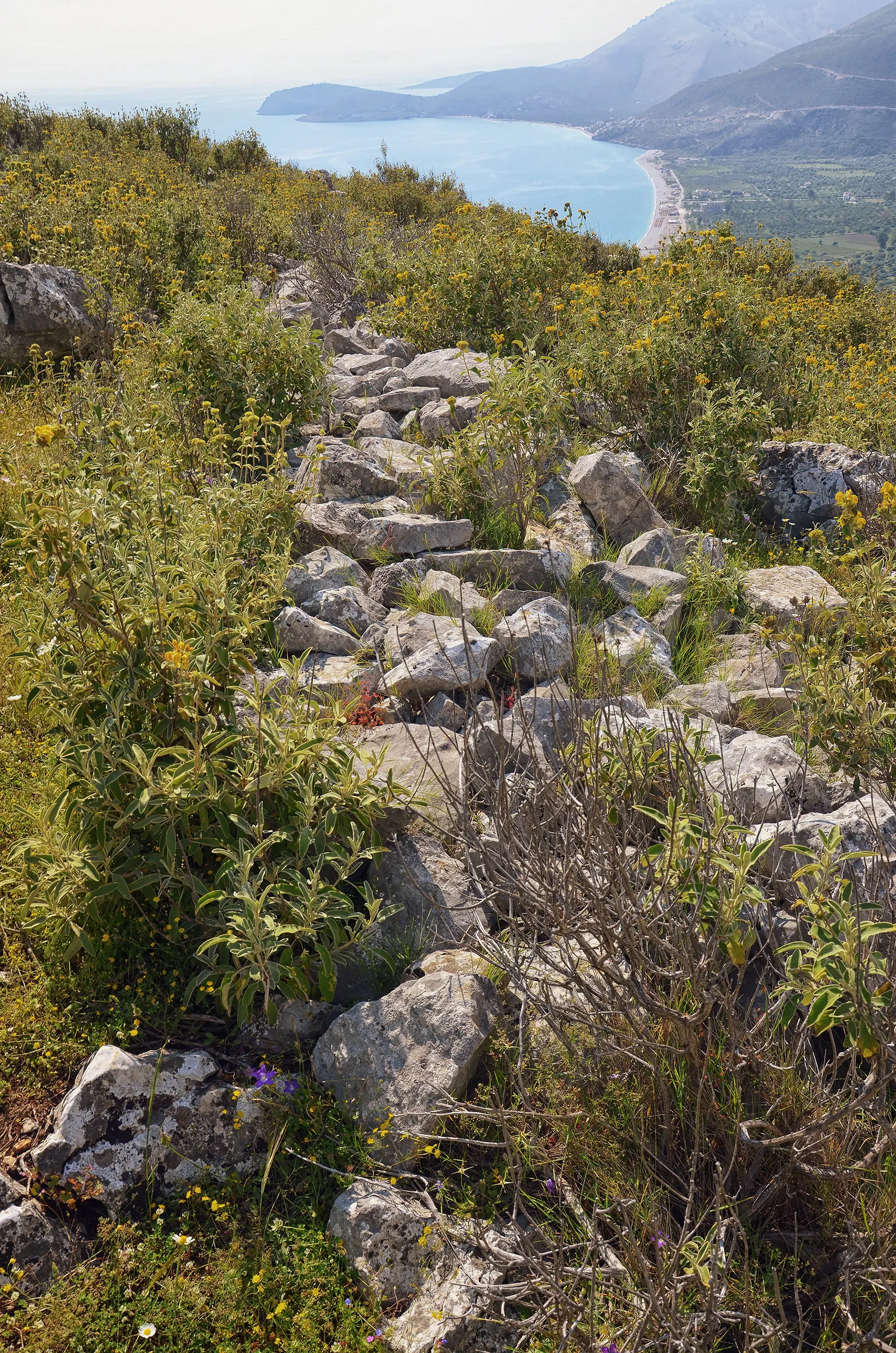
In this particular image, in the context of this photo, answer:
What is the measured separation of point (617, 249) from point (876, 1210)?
18829 mm

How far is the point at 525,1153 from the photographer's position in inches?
94.0

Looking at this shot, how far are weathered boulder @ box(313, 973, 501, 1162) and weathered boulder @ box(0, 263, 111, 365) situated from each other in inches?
267

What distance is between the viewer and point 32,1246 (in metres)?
2.18

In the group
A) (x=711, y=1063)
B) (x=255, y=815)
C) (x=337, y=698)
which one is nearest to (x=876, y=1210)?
(x=711, y=1063)

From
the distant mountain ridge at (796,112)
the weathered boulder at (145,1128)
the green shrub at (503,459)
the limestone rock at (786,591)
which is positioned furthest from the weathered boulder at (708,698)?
the distant mountain ridge at (796,112)

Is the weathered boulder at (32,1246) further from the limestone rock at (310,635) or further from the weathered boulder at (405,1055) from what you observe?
the limestone rock at (310,635)

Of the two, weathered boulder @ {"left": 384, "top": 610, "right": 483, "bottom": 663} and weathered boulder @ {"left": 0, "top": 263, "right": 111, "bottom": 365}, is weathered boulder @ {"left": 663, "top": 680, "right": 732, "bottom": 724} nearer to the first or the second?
weathered boulder @ {"left": 384, "top": 610, "right": 483, "bottom": 663}

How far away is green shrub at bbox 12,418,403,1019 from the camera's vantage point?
2.63 m

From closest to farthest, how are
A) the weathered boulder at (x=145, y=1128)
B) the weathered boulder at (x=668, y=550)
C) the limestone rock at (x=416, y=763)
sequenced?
the weathered boulder at (x=145, y=1128), the limestone rock at (x=416, y=763), the weathered boulder at (x=668, y=550)

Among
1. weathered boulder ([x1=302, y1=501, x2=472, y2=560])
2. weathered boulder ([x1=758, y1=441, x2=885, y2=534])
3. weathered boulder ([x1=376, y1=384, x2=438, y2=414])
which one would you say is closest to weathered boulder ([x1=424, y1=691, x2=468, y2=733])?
weathered boulder ([x1=302, y1=501, x2=472, y2=560])

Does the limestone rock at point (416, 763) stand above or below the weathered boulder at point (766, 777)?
above

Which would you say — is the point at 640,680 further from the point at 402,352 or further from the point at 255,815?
the point at 402,352

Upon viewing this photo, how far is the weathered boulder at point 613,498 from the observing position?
548 centimetres

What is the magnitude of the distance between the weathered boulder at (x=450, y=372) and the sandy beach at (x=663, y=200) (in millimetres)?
11536
